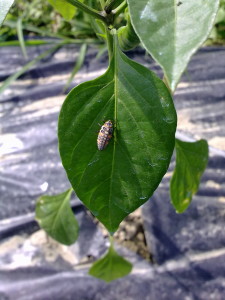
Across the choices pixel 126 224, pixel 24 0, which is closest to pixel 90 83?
pixel 126 224

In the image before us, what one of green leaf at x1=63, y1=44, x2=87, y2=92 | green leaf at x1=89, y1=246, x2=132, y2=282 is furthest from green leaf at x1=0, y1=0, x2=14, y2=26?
green leaf at x1=63, y1=44, x2=87, y2=92

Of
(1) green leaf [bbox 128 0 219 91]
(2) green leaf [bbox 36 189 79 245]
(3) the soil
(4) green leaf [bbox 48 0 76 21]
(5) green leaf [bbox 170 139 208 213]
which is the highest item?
(1) green leaf [bbox 128 0 219 91]

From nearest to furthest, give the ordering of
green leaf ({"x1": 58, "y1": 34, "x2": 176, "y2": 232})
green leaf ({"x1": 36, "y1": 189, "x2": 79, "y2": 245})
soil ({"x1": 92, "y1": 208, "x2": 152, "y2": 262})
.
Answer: green leaf ({"x1": 58, "y1": 34, "x2": 176, "y2": 232}), green leaf ({"x1": 36, "y1": 189, "x2": 79, "y2": 245}), soil ({"x1": 92, "y1": 208, "x2": 152, "y2": 262})

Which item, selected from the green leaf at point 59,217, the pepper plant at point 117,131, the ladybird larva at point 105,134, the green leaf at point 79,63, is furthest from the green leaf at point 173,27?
the green leaf at point 79,63

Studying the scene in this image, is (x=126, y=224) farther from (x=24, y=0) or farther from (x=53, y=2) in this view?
(x=24, y=0)

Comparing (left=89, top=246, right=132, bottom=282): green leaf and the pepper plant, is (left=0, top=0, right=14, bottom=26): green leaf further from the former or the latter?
(left=89, top=246, right=132, bottom=282): green leaf

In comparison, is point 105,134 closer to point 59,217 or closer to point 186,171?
point 186,171
